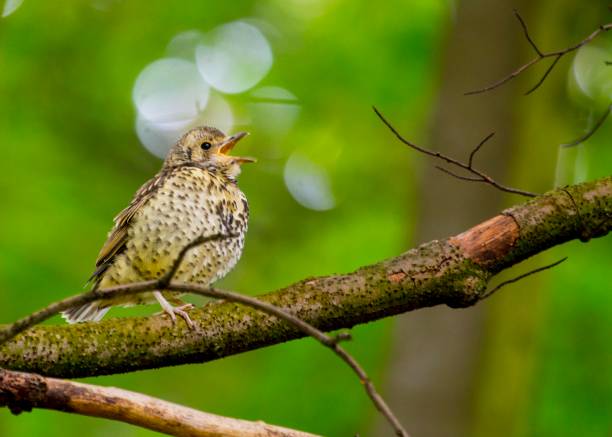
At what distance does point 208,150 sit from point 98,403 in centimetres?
272

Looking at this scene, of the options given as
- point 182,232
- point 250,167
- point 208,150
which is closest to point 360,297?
point 182,232

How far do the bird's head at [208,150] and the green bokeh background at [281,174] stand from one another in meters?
2.28

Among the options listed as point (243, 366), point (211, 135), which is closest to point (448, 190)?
point (211, 135)

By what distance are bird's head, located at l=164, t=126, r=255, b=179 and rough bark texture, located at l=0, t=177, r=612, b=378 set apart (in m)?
1.88

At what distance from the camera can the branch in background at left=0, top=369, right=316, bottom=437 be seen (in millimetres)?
3096

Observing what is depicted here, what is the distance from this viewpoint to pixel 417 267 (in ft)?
12.0

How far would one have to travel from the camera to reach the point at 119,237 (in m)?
4.99

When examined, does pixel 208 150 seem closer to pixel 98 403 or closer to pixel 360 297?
pixel 360 297

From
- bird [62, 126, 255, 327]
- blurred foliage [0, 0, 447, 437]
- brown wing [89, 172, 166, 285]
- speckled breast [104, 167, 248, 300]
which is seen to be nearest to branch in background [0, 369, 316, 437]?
bird [62, 126, 255, 327]

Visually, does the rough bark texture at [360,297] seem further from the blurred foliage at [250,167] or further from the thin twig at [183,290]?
the blurred foliage at [250,167]

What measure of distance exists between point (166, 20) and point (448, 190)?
3519mm

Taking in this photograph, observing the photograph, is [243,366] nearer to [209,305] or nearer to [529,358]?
[529,358]

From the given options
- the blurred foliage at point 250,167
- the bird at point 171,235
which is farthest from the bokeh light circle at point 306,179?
the bird at point 171,235

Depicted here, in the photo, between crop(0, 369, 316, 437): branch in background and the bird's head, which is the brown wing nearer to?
the bird's head
